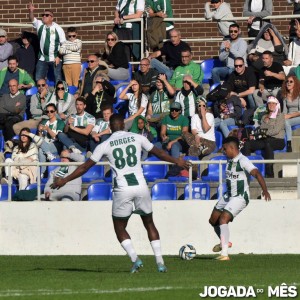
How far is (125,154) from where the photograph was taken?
14375 mm

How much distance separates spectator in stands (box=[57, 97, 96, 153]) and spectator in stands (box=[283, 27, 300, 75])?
391 centimetres

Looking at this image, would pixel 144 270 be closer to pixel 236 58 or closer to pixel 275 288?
pixel 275 288

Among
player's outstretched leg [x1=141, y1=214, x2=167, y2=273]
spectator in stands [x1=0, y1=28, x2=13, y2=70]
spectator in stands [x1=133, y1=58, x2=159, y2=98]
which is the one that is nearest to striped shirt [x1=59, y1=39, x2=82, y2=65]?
spectator in stands [x1=0, y1=28, x2=13, y2=70]

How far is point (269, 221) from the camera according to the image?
64.7 feet

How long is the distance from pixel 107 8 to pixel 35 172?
719 centimetres

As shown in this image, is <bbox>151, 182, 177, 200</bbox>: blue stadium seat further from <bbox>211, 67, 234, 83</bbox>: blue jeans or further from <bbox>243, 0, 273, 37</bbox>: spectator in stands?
<bbox>243, 0, 273, 37</bbox>: spectator in stands

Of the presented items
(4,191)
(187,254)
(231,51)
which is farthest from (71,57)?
(187,254)

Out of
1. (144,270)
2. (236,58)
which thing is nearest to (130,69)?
(236,58)

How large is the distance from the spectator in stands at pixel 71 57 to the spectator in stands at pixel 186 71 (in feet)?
7.04

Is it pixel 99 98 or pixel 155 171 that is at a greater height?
pixel 99 98

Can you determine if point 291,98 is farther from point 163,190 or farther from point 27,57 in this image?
point 27,57

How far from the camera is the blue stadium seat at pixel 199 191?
784 inches

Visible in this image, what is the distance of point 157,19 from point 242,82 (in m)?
2.91

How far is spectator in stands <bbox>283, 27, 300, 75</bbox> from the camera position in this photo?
2328cm
